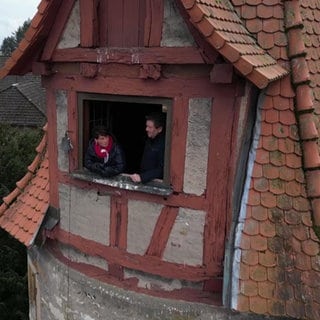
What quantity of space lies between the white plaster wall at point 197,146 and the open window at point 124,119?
207mm

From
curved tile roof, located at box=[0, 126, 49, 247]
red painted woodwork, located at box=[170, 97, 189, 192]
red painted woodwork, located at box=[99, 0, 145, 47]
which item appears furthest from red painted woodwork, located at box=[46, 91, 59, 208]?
red painted woodwork, located at box=[170, 97, 189, 192]

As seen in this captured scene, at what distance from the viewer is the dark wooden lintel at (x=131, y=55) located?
4.24 m

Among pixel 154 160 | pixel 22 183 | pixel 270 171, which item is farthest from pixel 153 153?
pixel 22 183

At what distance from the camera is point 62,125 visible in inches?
207

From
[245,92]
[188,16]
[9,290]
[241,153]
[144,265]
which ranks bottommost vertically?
[9,290]

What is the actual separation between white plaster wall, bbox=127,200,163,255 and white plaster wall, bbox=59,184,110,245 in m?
0.29

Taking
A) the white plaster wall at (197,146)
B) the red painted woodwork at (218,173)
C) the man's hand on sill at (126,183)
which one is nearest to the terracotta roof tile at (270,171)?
the red painted woodwork at (218,173)

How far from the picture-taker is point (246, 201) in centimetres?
433

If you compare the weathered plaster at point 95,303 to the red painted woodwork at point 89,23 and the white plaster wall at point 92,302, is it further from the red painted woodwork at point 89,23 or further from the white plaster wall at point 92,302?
the red painted woodwork at point 89,23

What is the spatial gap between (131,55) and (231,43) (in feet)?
3.36

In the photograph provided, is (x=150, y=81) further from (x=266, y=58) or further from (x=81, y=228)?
(x=81, y=228)

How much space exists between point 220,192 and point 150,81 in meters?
1.21

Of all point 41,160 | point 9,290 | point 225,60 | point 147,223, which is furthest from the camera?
point 9,290

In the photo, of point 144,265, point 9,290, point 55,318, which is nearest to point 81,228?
point 144,265
